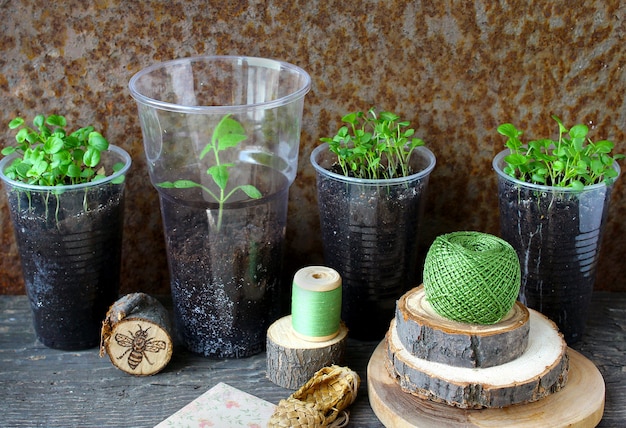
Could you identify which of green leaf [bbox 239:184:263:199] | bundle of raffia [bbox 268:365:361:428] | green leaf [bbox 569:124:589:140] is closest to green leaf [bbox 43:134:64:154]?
green leaf [bbox 239:184:263:199]

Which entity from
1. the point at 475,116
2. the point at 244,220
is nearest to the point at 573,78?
the point at 475,116

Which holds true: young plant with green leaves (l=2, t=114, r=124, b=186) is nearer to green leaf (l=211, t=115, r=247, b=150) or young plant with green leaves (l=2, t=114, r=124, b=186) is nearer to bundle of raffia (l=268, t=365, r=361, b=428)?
green leaf (l=211, t=115, r=247, b=150)

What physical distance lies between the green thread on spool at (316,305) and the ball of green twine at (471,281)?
0.15 metres

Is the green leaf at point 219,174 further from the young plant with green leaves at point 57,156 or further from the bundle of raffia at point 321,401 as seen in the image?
the bundle of raffia at point 321,401

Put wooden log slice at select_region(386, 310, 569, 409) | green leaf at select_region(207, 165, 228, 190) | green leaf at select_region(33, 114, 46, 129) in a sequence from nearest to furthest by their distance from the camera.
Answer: wooden log slice at select_region(386, 310, 569, 409), green leaf at select_region(207, 165, 228, 190), green leaf at select_region(33, 114, 46, 129)

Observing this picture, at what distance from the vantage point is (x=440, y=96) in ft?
4.69

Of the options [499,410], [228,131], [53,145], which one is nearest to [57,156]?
[53,145]

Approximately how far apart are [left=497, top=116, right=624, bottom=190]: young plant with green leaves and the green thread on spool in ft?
1.13

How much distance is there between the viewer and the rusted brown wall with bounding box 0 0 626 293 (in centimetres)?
137

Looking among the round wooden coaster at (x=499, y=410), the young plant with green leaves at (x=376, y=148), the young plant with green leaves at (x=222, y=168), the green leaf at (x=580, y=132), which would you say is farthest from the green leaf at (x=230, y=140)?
the green leaf at (x=580, y=132)

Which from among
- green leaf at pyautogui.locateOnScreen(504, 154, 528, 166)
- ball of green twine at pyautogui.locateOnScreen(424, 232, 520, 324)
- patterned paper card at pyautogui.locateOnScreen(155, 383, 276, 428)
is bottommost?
patterned paper card at pyautogui.locateOnScreen(155, 383, 276, 428)

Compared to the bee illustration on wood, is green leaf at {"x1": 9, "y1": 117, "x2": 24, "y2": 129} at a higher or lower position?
higher

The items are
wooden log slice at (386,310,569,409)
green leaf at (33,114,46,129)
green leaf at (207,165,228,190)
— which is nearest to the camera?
wooden log slice at (386,310,569,409)

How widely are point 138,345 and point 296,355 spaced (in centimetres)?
25
